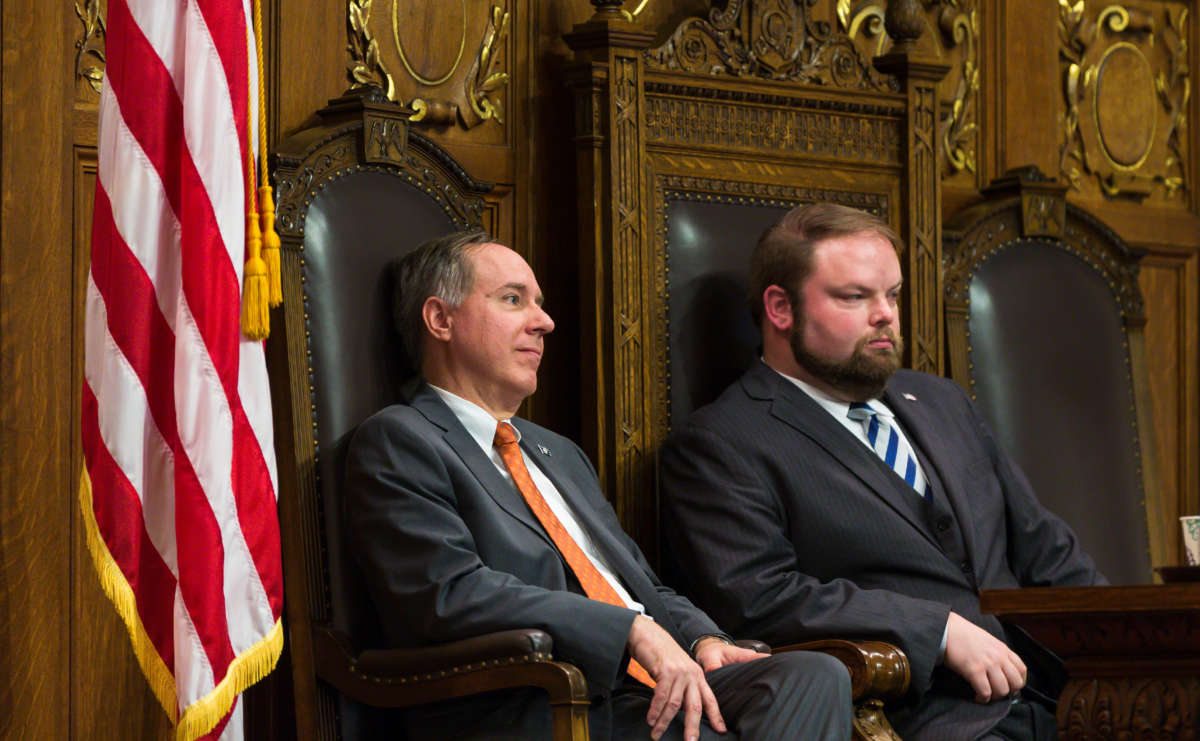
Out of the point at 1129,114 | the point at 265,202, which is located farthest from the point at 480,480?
the point at 1129,114

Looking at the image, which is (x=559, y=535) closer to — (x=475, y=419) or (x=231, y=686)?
(x=475, y=419)

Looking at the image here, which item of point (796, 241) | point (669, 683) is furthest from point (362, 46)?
point (669, 683)

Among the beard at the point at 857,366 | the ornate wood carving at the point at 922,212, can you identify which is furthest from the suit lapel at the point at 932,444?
the ornate wood carving at the point at 922,212

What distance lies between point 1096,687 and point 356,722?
142cm

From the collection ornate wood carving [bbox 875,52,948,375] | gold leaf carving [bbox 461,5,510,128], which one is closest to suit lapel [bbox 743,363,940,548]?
ornate wood carving [bbox 875,52,948,375]

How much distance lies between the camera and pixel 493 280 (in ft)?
12.5

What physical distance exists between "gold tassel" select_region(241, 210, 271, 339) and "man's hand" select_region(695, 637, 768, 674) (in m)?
1.05

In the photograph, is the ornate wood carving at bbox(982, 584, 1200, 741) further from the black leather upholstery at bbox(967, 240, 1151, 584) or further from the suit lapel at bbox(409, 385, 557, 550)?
the black leather upholstery at bbox(967, 240, 1151, 584)

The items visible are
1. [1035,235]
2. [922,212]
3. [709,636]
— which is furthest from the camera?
[1035,235]

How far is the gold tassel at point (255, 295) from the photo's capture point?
336 centimetres

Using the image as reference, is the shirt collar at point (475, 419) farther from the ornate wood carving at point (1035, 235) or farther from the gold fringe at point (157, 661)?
the ornate wood carving at point (1035, 235)

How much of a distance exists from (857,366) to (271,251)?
142cm

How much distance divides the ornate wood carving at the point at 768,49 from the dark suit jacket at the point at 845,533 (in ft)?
2.66

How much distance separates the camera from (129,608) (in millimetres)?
3281
